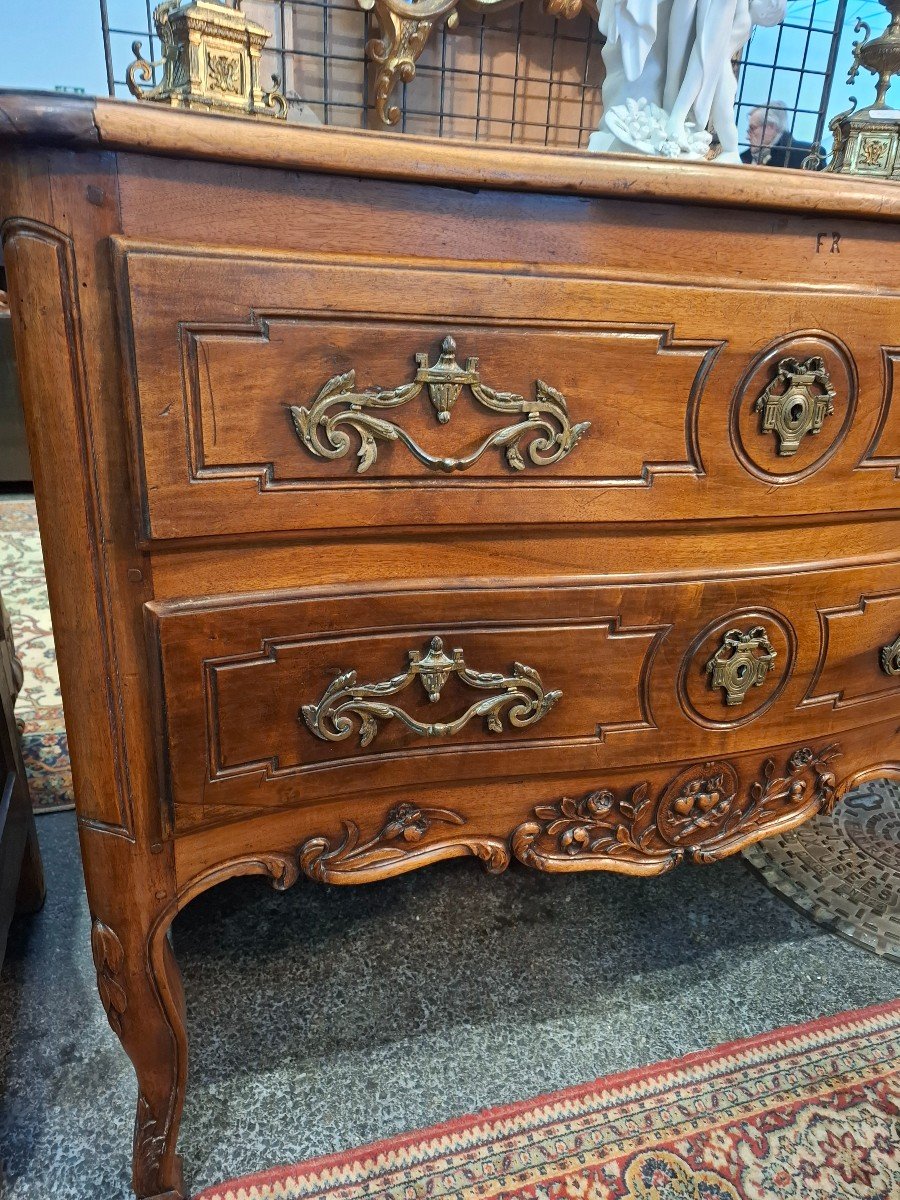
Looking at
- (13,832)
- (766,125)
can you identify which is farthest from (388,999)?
(766,125)

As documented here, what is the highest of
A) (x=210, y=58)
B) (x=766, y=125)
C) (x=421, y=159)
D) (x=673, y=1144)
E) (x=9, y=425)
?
(x=766, y=125)

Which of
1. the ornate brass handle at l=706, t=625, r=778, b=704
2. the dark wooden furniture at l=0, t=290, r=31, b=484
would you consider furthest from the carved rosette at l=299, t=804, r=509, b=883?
the dark wooden furniture at l=0, t=290, r=31, b=484

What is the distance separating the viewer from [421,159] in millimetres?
483

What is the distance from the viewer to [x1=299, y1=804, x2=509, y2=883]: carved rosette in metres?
0.66

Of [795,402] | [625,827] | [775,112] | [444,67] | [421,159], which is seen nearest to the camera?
[421,159]

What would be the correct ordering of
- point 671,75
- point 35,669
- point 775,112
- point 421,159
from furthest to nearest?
point 35,669 → point 775,112 → point 671,75 → point 421,159

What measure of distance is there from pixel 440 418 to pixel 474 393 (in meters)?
0.03

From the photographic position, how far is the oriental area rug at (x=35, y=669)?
1320 mm

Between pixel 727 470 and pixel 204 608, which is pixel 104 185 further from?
pixel 727 470

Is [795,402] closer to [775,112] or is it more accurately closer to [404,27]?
[404,27]

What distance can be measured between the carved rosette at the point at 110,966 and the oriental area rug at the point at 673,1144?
22 centimetres

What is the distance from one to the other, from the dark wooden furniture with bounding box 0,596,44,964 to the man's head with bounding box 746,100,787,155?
51.6 inches

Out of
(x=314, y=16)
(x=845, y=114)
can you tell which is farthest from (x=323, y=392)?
(x=314, y=16)

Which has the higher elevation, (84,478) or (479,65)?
(479,65)
